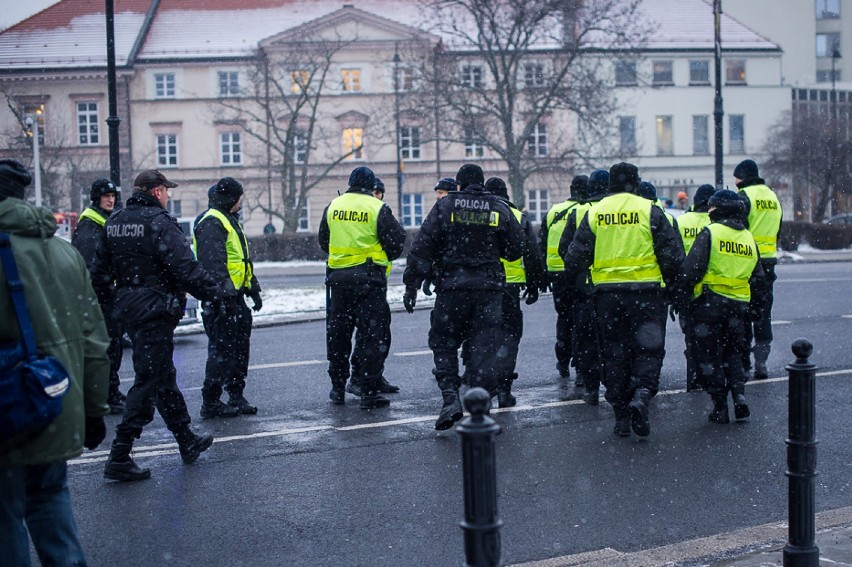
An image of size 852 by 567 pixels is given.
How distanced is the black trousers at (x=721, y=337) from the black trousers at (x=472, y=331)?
1.68m

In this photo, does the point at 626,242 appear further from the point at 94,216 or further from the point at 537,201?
the point at 537,201

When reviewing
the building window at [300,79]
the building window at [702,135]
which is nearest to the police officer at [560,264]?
the building window at [300,79]

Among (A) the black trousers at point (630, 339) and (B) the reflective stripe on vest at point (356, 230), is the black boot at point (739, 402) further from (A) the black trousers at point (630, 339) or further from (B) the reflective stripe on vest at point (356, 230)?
(B) the reflective stripe on vest at point (356, 230)

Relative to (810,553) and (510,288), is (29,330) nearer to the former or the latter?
(810,553)

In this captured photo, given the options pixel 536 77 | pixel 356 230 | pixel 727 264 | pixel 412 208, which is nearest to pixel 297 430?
pixel 356 230

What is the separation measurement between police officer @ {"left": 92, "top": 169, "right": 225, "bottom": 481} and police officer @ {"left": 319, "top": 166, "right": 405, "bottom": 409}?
2.24 meters

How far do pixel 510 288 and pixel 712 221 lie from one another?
1.93 metres

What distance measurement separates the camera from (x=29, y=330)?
3764mm

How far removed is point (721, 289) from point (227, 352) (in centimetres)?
404

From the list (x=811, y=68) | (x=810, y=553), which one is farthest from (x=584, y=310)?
(x=811, y=68)

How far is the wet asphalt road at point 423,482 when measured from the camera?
5.46 m

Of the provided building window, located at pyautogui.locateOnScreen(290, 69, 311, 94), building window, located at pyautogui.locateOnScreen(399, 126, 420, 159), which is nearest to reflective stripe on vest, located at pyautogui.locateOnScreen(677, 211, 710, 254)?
building window, located at pyautogui.locateOnScreen(290, 69, 311, 94)

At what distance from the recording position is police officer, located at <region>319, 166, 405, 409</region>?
29.8 feet

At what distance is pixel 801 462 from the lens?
463 centimetres
